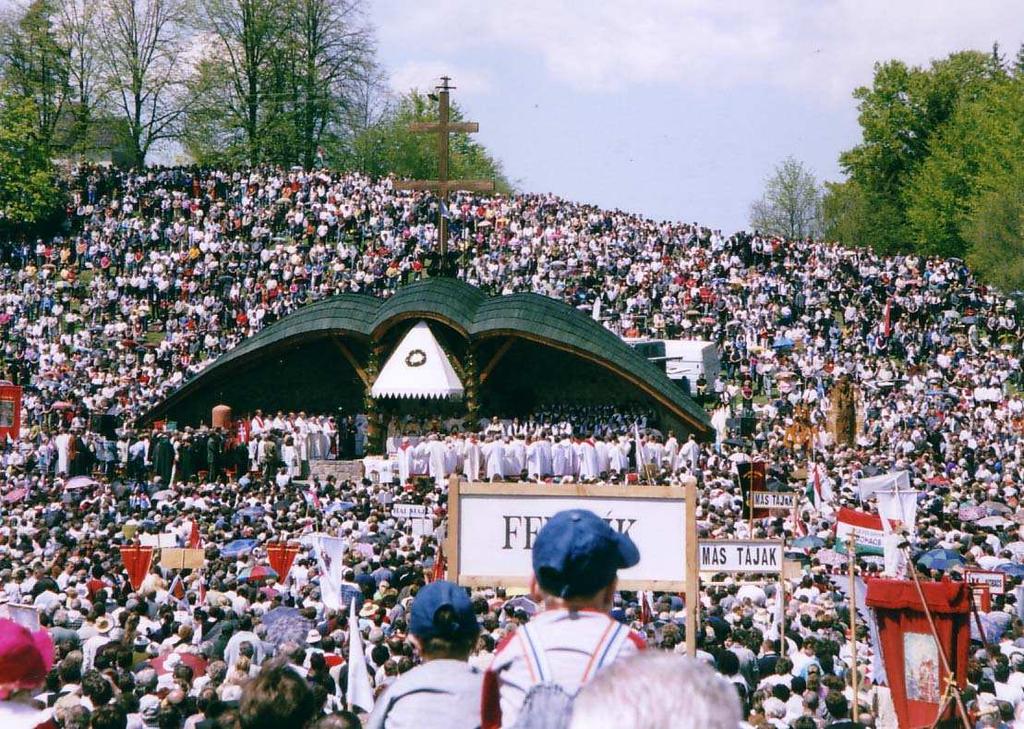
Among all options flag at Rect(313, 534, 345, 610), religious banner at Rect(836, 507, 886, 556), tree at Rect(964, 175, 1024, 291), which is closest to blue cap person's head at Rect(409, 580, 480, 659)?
flag at Rect(313, 534, 345, 610)

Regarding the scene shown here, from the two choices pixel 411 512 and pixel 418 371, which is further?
pixel 418 371

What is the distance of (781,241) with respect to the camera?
42969 millimetres

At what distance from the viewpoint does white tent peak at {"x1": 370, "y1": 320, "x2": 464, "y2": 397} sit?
2975 centimetres

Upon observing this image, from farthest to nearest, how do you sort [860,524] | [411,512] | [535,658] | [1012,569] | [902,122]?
[902,122]
[411,512]
[1012,569]
[860,524]
[535,658]

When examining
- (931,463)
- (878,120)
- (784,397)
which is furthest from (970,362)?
(878,120)

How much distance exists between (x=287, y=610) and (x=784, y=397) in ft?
78.2

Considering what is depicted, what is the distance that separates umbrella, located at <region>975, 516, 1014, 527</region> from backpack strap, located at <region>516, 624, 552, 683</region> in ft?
57.7

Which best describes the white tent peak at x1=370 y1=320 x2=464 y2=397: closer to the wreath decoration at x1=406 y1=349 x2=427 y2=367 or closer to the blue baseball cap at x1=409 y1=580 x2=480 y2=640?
the wreath decoration at x1=406 y1=349 x2=427 y2=367

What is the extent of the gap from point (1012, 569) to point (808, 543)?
2.86 metres

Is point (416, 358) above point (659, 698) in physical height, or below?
above

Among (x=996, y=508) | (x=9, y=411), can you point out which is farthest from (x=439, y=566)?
(x=9, y=411)

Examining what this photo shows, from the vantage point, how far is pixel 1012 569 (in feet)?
46.8

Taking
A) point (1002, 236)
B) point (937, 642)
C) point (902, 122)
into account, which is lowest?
point (937, 642)

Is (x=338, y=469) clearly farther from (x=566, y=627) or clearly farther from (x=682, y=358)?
(x=566, y=627)
